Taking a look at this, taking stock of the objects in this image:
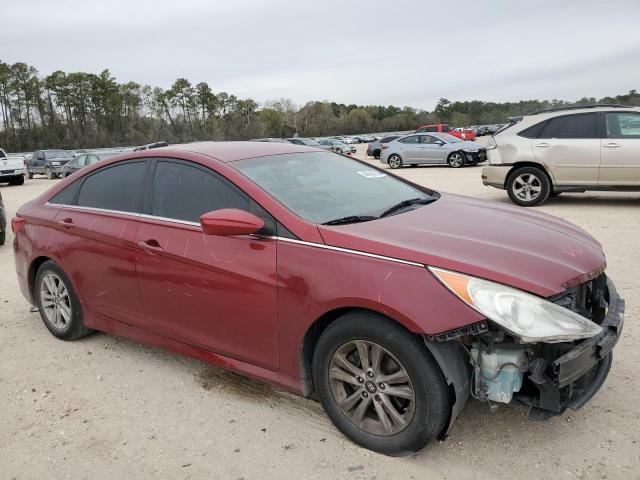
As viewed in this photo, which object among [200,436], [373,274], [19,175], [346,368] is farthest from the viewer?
[19,175]

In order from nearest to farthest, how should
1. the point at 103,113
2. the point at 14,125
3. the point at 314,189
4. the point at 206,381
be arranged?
the point at 314,189
the point at 206,381
the point at 14,125
the point at 103,113

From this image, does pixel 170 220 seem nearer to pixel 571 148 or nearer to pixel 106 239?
pixel 106 239

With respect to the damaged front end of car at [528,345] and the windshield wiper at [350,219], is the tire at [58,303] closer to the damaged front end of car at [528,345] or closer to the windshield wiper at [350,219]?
the windshield wiper at [350,219]

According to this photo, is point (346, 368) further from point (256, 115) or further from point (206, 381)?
point (256, 115)

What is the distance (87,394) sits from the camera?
3609mm

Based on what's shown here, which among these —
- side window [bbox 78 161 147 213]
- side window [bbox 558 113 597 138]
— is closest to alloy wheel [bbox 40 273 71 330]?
side window [bbox 78 161 147 213]

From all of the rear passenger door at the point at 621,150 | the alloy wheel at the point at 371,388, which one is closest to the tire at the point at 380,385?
the alloy wheel at the point at 371,388

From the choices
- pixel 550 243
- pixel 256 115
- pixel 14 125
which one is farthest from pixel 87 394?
pixel 256 115

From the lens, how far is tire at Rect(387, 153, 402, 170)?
22.5m

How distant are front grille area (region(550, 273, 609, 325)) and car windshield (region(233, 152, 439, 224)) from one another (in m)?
1.15

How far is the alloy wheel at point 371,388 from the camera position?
2654 mm

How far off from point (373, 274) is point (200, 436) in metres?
1.39

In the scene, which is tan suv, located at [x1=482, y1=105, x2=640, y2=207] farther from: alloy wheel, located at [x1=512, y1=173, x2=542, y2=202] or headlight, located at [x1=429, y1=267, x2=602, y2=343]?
headlight, located at [x1=429, y1=267, x2=602, y2=343]

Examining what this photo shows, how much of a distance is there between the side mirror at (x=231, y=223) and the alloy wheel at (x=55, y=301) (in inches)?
78.4
